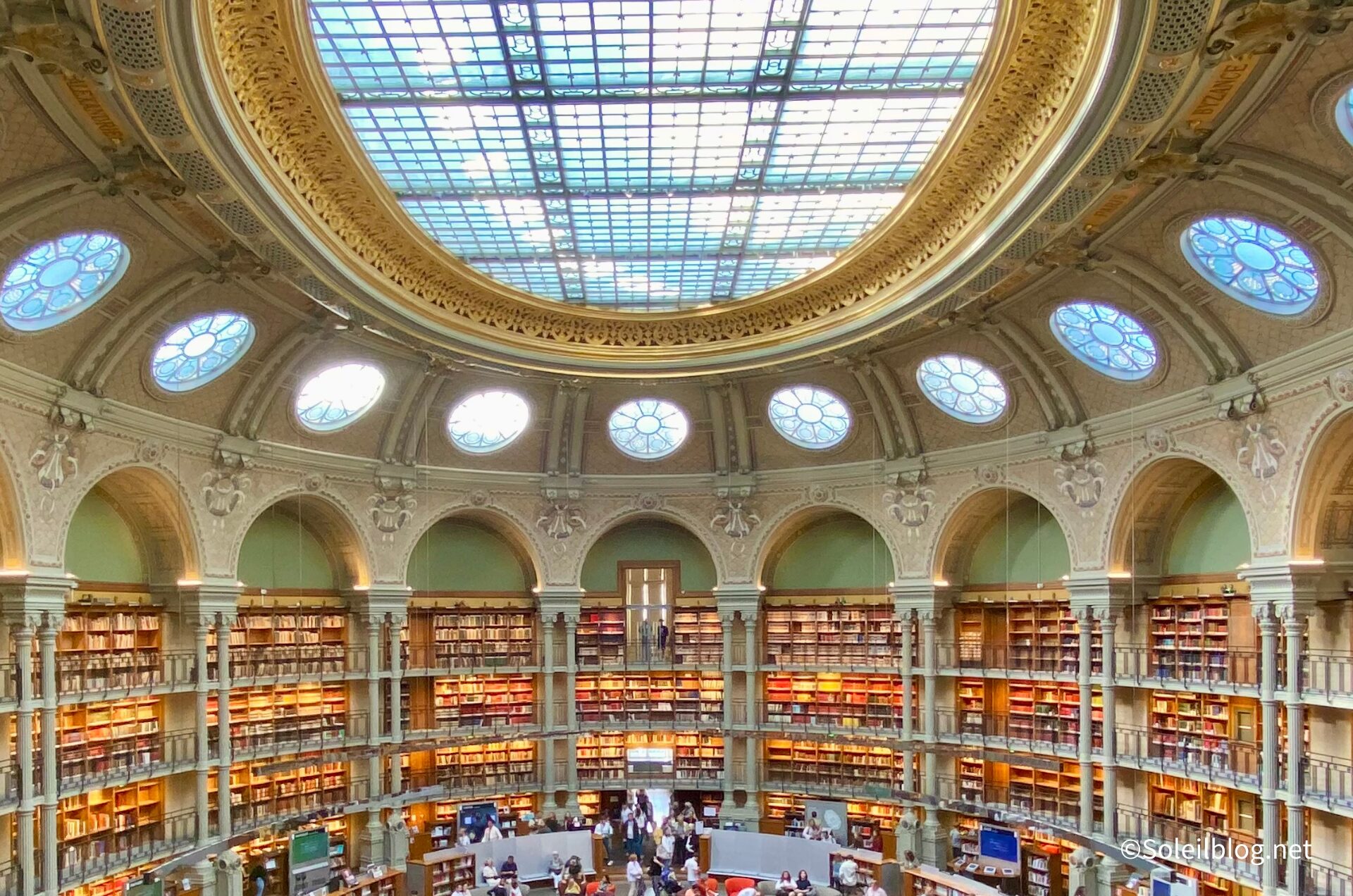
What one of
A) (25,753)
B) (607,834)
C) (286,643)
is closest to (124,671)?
(25,753)

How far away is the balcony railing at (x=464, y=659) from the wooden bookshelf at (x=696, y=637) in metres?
2.85

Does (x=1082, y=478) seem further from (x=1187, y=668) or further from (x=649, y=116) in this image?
(x=649, y=116)

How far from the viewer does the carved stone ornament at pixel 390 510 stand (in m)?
25.1

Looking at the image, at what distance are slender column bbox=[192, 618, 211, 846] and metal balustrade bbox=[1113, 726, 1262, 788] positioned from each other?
16.9 m

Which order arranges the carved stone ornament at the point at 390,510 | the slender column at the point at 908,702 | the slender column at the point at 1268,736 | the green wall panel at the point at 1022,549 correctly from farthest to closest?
the carved stone ornament at the point at 390,510, the slender column at the point at 908,702, the green wall panel at the point at 1022,549, the slender column at the point at 1268,736

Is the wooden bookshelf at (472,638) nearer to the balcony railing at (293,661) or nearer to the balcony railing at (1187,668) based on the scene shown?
the balcony railing at (293,661)

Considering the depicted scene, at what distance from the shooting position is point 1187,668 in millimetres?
20750

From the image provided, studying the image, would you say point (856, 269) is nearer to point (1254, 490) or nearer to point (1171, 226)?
point (1171, 226)

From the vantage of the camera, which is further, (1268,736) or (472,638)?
(472,638)

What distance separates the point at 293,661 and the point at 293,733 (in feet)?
4.95

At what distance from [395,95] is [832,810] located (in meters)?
17.4

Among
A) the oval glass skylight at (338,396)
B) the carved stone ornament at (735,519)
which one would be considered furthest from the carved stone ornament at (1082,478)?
the oval glass skylight at (338,396)

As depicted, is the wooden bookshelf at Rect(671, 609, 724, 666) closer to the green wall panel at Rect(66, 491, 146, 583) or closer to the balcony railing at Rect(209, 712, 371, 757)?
the balcony railing at Rect(209, 712, 371, 757)

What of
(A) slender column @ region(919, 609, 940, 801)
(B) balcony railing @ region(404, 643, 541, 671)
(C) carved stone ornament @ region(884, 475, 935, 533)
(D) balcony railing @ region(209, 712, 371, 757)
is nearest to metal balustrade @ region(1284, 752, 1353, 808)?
(A) slender column @ region(919, 609, 940, 801)
